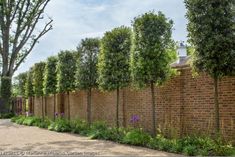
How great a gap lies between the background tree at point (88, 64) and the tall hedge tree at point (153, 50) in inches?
196

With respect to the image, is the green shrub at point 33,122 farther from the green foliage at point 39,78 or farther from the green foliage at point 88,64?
the green foliage at point 88,64

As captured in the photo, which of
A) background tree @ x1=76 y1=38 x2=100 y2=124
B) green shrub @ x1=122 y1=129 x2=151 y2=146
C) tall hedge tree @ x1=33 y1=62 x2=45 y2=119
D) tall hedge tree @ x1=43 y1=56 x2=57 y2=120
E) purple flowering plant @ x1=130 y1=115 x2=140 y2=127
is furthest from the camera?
tall hedge tree @ x1=33 y1=62 x2=45 y2=119

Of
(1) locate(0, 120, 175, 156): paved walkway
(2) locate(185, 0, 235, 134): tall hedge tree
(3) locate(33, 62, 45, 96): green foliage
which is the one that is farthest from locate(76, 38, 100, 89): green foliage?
(3) locate(33, 62, 45, 96): green foliage

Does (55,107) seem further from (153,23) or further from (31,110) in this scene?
(153,23)

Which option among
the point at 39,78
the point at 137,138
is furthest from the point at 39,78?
the point at 137,138

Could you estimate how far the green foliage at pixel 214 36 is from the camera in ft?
35.9

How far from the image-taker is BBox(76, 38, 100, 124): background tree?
61.3 ft

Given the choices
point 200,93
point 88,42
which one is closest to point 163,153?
point 200,93

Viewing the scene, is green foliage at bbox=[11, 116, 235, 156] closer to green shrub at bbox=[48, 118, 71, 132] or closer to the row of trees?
green shrub at bbox=[48, 118, 71, 132]

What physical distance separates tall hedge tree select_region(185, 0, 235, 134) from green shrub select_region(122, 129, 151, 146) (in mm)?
2596

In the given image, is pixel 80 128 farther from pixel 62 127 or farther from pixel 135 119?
pixel 135 119

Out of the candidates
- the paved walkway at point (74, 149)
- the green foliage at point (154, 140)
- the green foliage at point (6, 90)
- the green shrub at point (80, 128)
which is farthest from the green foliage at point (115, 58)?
the green foliage at point (6, 90)

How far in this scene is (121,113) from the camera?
18469mm

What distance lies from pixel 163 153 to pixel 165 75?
3.16m
